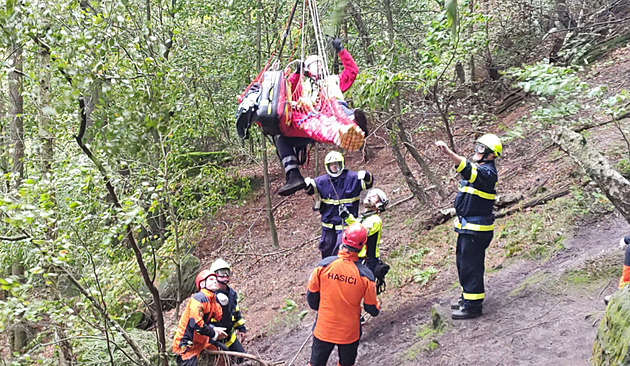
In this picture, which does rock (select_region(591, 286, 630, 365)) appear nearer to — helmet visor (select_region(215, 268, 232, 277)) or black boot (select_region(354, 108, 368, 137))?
black boot (select_region(354, 108, 368, 137))

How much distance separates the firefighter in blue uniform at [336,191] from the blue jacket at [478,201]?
1199 millimetres

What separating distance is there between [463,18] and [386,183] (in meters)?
6.23

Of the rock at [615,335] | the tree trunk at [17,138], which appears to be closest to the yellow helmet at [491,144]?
the rock at [615,335]

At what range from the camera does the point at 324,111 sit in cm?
485

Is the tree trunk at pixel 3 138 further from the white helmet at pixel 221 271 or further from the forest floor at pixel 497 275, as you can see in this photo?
the forest floor at pixel 497 275

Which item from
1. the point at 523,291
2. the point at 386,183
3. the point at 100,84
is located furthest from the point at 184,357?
the point at 386,183

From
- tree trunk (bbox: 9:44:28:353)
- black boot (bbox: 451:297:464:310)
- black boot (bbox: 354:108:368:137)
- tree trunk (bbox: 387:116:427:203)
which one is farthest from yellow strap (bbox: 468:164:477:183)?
tree trunk (bbox: 9:44:28:353)

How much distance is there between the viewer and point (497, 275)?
6270mm

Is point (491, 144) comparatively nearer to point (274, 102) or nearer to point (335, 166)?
point (335, 166)

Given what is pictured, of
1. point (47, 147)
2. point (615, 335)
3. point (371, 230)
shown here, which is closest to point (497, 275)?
point (371, 230)

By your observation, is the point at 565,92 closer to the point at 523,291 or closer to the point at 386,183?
the point at 523,291

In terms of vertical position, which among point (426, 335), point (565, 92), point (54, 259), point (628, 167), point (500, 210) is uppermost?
point (565, 92)

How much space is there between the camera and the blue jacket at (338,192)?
586cm

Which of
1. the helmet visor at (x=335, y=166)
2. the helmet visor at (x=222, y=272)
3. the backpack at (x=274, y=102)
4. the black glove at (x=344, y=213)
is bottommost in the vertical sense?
the helmet visor at (x=222, y=272)
